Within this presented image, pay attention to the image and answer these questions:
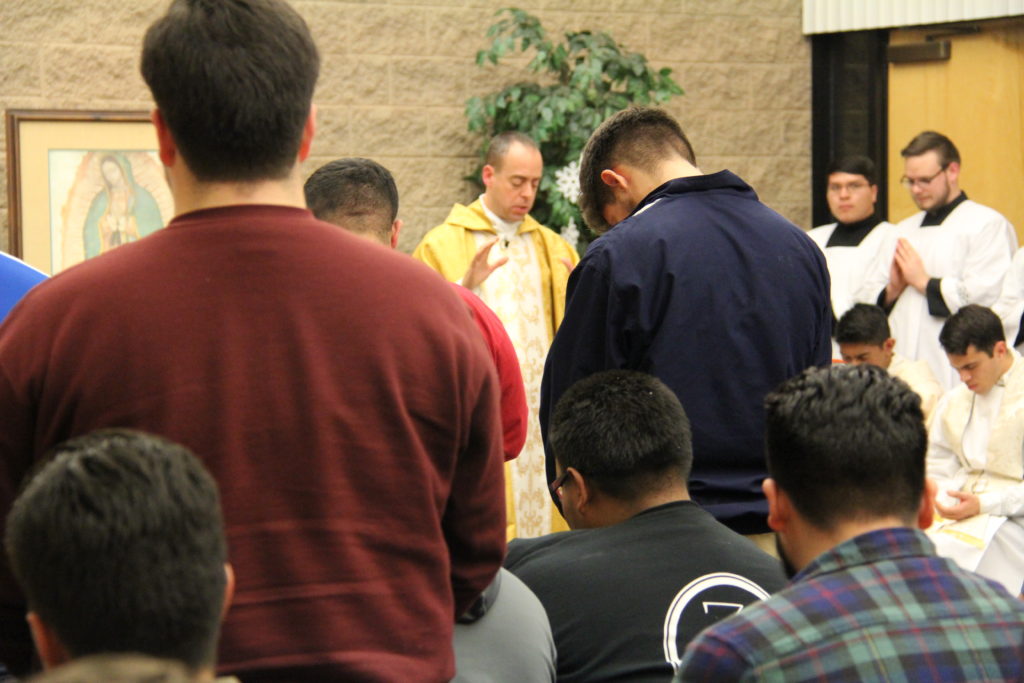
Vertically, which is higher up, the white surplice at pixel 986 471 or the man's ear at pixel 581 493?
the man's ear at pixel 581 493

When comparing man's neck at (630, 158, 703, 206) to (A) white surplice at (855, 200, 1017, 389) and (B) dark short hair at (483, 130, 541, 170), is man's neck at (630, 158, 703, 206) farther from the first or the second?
(A) white surplice at (855, 200, 1017, 389)

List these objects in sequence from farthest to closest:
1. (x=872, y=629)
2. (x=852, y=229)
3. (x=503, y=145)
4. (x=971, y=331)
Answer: (x=852, y=229) < (x=503, y=145) < (x=971, y=331) < (x=872, y=629)

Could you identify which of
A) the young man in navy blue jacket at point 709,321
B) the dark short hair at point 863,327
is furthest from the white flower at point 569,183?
the young man in navy blue jacket at point 709,321

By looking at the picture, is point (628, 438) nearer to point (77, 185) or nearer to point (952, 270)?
point (77, 185)

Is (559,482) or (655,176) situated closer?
(559,482)

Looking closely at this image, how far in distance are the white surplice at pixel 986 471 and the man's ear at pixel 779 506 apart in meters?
3.16

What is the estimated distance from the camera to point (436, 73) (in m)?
6.35

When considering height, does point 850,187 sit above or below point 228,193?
below

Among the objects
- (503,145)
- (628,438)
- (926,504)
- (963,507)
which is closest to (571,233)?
(503,145)

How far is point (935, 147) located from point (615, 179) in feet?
11.8

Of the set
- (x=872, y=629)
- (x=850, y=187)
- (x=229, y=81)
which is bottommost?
(x=850, y=187)

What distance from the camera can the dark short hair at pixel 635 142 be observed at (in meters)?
2.98

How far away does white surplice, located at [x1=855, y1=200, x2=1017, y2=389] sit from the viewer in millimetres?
5977

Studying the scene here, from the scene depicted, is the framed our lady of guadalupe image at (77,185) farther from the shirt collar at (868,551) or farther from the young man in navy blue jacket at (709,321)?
the shirt collar at (868,551)
